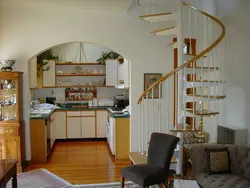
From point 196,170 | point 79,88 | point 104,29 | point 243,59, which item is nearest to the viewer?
point 196,170

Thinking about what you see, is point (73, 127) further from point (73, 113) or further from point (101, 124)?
point (101, 124)

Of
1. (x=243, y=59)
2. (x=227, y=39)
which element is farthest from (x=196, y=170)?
(x=227, y=39)

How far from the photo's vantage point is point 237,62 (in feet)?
14.0

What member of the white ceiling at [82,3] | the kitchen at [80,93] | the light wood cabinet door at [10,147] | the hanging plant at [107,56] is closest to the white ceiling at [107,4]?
the white ceiling at [82,3]

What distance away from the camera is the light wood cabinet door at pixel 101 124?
23.4 ft

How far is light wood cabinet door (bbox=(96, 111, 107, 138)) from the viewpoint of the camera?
7.14 meters

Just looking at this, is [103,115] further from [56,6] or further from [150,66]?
[56,6]

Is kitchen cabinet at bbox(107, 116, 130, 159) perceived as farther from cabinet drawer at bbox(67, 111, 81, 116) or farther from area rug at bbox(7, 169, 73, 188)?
cabinet drawer at bbox(67, 111, 81, 116)

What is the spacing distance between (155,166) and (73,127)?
3.89 metres

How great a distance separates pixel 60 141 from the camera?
7.26 m

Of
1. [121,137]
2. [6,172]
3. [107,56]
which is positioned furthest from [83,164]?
[107,56]

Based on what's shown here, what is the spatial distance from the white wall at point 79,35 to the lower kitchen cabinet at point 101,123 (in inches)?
71.1

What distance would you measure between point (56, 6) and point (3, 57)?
139 centimetres

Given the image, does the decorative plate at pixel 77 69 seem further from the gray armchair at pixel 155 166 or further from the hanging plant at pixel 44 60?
the gray armchair at pixel 155 166
